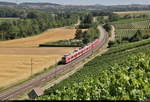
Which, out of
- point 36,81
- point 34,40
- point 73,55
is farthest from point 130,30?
point 36,81

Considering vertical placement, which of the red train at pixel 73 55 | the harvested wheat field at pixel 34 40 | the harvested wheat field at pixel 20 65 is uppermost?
the red train at pixel 73 55

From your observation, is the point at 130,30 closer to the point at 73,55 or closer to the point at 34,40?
the point at 34,40

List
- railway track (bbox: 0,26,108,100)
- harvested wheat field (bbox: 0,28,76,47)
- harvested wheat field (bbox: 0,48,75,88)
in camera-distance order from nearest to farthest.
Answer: railway track (bbox: 0,26,108,100) < harvested wheat field (bbox: 0,48,75,88) < harvested wheat field (bbox: 0,28,76,47)

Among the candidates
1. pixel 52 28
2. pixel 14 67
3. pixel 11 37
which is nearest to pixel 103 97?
pixel 14 67

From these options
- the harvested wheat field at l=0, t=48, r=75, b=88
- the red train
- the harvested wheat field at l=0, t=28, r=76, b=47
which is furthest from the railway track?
the harvested wheat field at l=0, t=28, r=76, b=47

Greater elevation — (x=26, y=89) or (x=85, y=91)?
(x=85, y=91)

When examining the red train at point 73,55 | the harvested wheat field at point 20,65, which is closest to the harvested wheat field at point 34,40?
the harvested wheat field at point 20,65

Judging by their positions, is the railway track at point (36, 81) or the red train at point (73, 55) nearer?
the railway track at point (36, 81)

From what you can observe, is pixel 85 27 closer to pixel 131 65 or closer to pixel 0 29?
pixel 0 29

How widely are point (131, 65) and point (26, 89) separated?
2655cm

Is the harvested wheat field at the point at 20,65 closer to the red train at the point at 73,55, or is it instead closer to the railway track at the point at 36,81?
the railway track at the point at 36,81

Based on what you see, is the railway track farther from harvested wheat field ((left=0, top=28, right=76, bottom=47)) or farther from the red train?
harvested wheat field ((left=0, top=28, right=76, bottom=47))

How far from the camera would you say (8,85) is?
150 feet

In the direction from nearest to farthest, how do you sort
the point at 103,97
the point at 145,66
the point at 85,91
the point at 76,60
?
the point at 103,97 → the point at 85,91 → the point at 145,66 → the point at 76,60
